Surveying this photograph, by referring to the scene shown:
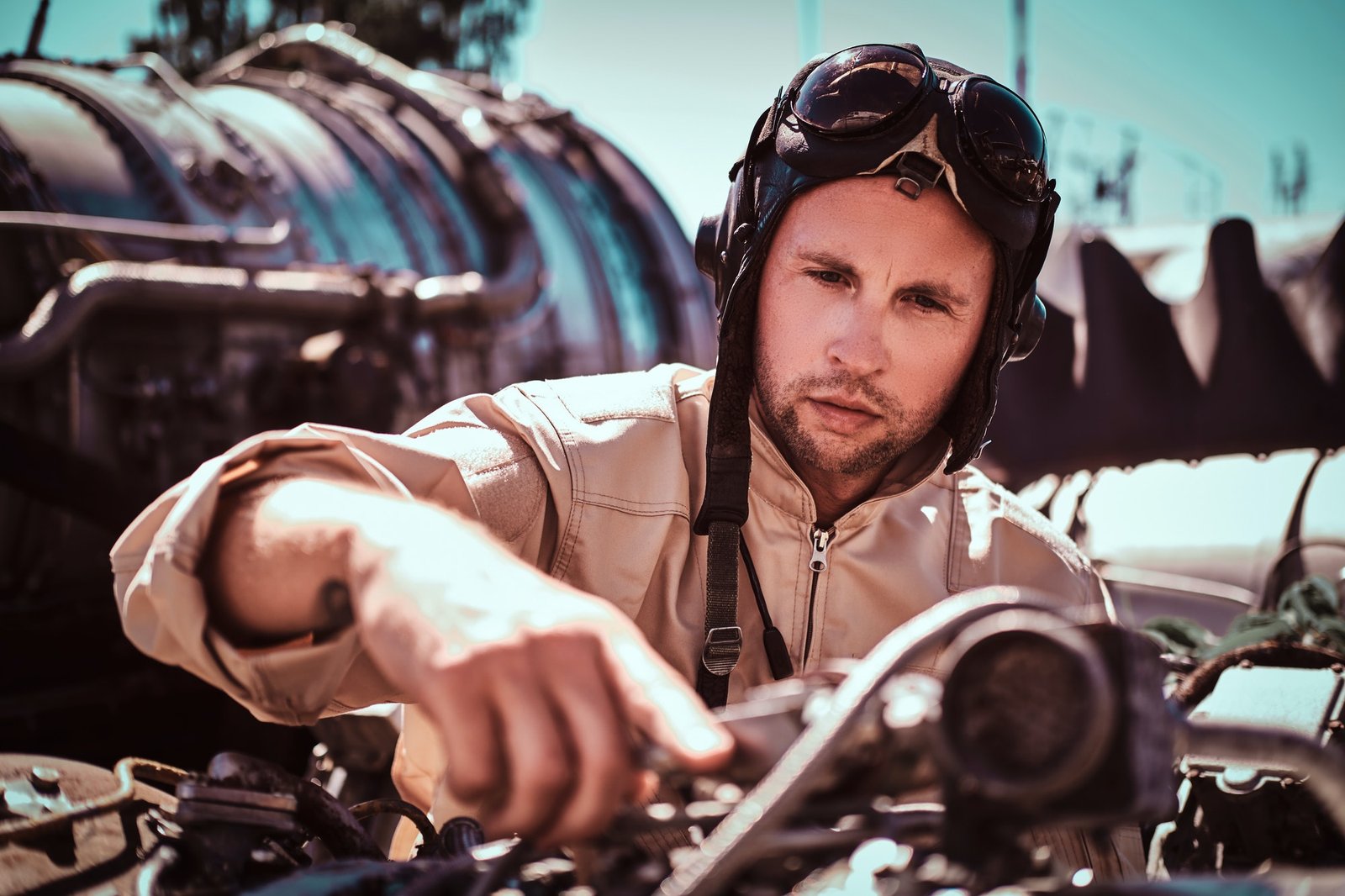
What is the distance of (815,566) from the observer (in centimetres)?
195

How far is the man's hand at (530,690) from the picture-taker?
77 cm

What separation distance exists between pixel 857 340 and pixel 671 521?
48 centimetres

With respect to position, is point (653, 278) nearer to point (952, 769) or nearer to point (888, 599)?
point (888, 599)

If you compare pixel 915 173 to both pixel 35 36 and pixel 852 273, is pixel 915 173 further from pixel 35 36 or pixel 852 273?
pixel 35 36

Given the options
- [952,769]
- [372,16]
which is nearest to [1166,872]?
[952,769]

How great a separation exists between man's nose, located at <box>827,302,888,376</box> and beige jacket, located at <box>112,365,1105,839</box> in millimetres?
223

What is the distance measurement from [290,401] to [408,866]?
3.51 meters

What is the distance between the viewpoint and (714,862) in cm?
77

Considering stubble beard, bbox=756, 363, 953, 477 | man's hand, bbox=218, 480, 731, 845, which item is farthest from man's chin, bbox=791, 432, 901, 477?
man's hand, bbox=218, 480, 731, 845

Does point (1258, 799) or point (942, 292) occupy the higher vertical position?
point (942, 292)

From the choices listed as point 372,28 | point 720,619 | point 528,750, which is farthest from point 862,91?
point 372,28

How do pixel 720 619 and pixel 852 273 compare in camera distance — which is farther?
pixel 852 273

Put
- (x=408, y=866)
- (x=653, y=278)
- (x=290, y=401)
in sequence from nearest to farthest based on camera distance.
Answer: (x=408, y=866)
(x=290, y=401)
(x=653, y=278)

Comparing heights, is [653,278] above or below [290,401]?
above
